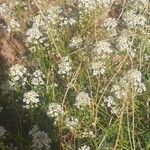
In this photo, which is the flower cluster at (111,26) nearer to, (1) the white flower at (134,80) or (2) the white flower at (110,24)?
(2) the white flower at (110,24)

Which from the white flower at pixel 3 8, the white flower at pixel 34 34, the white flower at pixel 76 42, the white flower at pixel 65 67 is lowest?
the white flower at pixel 65 67

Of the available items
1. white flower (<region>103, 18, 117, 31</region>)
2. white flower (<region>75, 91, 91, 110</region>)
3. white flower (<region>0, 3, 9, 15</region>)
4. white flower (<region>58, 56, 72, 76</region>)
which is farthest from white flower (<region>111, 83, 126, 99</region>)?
white flower (<region>0, 3, 9, 15</region>)

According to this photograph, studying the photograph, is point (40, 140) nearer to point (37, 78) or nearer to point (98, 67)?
point (37, 78)

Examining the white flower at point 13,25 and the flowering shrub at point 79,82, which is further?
the white flower at point 13,25

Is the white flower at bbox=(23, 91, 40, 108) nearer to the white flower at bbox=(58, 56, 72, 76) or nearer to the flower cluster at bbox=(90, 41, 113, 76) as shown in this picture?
the white flower at bbox=(58, 56, 72, 76)

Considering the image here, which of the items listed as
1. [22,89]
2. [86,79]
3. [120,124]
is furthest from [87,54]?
[120,124]

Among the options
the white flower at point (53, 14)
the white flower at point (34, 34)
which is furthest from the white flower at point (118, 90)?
the white flower at point (53, 14)

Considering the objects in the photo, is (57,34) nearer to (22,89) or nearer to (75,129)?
(22,89)

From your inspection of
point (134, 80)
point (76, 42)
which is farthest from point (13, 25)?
point (134, 80)
